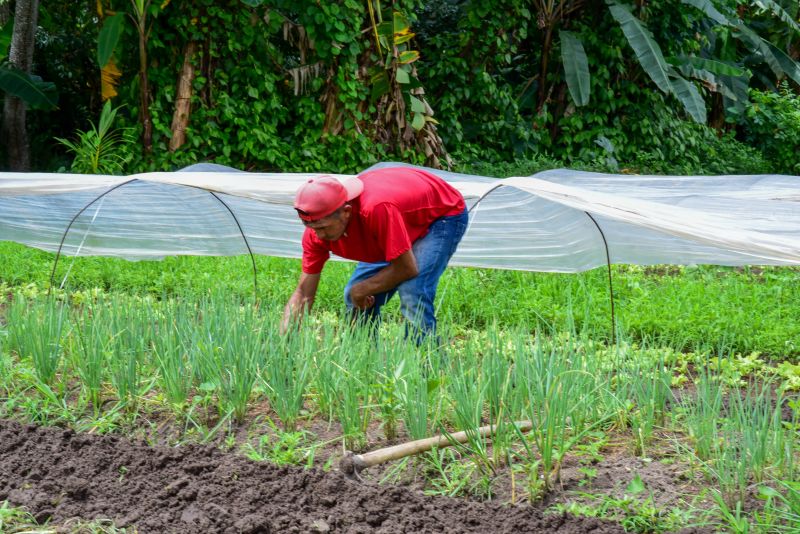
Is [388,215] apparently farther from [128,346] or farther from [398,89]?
[398,89]

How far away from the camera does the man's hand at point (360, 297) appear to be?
4.00 metres

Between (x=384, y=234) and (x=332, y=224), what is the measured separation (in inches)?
9.7

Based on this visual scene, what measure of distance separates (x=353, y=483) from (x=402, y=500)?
0.16m

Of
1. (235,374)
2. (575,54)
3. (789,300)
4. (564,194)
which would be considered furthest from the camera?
(575,54)

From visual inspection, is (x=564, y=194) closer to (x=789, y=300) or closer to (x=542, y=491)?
(x=542, y=491)

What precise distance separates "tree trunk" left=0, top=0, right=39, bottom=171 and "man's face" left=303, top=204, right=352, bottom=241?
Answer: 7.63 m

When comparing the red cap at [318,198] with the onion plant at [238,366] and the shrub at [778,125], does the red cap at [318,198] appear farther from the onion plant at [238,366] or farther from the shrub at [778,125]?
the shrub at [778,125]

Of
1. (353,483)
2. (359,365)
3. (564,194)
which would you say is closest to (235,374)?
(359,365)

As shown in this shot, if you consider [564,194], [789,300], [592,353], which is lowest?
[789,300]

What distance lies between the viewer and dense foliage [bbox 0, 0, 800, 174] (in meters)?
9.73

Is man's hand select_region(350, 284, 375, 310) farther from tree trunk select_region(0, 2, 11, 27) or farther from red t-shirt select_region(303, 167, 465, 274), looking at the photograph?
tree trunk select_region(0, 2, 11, 27)

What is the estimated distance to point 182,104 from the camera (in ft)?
31.9

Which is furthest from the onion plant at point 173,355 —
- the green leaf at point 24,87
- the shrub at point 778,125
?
the shrub at point 778,125

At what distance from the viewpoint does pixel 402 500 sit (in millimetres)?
2559
